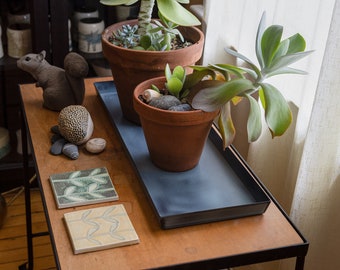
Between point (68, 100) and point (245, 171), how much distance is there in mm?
512

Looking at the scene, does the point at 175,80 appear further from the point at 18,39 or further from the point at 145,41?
the point at 18,39

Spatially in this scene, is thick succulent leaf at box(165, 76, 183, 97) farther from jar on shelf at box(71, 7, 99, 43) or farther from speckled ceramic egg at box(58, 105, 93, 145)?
jar on shelf at box(71, 7, 99, 43)

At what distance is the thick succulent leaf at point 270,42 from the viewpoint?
45.4 inches

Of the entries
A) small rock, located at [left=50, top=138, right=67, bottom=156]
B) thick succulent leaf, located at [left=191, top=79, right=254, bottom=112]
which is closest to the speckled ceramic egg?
small rock, located at [left=50, top=138, right=67, bottom=156]

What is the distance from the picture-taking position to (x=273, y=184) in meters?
1.67

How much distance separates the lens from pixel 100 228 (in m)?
1.11

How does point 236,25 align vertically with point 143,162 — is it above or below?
above

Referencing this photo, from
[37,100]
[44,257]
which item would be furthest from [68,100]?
[44,257]

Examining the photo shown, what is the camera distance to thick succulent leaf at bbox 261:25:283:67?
1.15 meters

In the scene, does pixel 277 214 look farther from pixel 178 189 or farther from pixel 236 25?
pixel 236 25

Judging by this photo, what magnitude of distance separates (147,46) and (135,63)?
7cm

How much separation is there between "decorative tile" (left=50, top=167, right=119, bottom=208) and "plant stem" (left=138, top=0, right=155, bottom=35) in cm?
39

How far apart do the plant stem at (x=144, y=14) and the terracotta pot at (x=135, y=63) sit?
92 mm

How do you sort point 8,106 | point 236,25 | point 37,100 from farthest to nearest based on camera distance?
point 8,106 < point 236,25 < point 37,100
